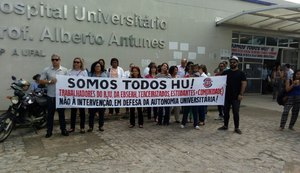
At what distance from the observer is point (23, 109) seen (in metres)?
6.32

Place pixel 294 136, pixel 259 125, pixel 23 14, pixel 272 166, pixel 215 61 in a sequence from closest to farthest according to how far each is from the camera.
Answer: pixel 272 166
pixel 294 136
pixel 259 125
pixel 23 14
pixel 215 61

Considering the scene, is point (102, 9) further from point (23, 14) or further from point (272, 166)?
point (272, 166)

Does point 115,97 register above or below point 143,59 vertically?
below

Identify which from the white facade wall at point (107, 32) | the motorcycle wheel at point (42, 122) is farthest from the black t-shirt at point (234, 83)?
the white facade wall at point (107, 32)

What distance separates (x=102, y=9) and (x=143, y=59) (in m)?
2.45

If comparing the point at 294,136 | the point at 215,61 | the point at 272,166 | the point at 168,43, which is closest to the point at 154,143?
the point at 272,166

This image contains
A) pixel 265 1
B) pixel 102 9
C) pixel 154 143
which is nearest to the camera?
pixel 154 143

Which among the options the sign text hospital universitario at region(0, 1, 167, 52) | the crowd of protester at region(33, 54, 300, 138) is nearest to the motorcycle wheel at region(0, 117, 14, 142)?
the crowd of protester at region(33, 54, 300, 138)

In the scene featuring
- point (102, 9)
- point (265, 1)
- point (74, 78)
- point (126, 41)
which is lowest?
point (74, 78)

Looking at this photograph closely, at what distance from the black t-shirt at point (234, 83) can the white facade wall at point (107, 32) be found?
481cm

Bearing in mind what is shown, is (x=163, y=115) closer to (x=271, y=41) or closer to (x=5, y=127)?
(x=5, y=127)

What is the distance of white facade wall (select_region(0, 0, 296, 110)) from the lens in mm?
9062

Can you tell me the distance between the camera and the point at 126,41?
1091 centimetres

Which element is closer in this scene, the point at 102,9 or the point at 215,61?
the point at 102,9
